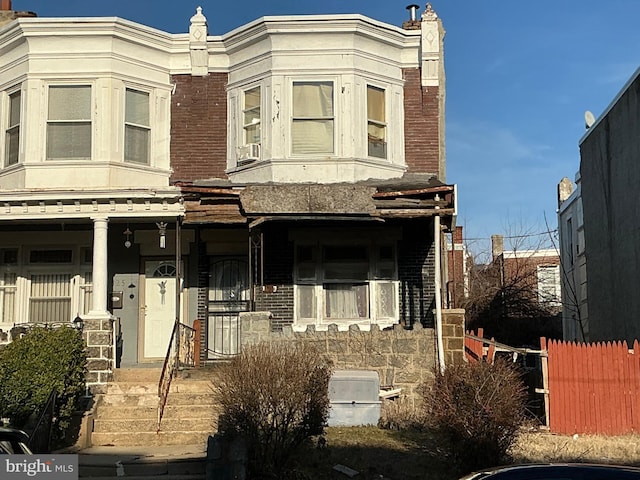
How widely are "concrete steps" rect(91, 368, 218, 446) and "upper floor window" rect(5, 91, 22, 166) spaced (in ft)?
18.3

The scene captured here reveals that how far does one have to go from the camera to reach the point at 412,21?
687 inches

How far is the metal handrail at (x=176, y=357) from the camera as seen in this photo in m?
12.2

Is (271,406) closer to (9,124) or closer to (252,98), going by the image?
(252,98)

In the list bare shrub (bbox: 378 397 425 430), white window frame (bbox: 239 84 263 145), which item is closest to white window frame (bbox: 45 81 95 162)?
white window frame (bbox: 239 84 263 145)

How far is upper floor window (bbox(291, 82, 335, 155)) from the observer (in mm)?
15781

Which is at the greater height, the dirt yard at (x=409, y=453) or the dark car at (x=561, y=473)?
the dark car at (x=561, y=473)

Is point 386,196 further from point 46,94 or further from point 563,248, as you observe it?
point 563,248

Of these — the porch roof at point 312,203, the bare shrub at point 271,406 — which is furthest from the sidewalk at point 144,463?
the porch roof at point 312,203

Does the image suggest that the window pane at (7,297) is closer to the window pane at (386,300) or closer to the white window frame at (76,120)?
the white window frame at (76,120)

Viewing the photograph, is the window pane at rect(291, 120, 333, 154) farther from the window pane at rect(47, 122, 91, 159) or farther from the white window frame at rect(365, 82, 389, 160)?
the window pane at rect(47, 122, 91, 159)

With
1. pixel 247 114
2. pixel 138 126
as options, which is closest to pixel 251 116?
pixel 247 114

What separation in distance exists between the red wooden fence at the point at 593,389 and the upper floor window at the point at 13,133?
36.4 ft

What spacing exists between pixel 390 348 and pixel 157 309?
5548 mm

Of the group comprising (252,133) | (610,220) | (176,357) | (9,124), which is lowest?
(176,357)
